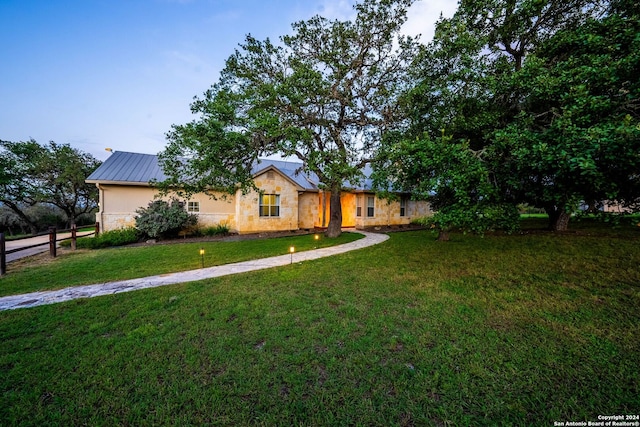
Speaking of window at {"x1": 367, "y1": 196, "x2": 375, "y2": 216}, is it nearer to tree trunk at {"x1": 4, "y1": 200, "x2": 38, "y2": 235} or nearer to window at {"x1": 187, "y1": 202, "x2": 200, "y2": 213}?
window at {"x1": 187, "y1": 202, "x2": 200, "y2": 213}

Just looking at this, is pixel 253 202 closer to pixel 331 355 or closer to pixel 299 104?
pixel 299 104

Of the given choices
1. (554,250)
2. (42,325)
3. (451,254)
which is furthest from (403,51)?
(42,325)

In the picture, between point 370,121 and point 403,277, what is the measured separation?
7.76 metres

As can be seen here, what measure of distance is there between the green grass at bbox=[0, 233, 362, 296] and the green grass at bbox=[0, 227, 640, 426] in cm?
206

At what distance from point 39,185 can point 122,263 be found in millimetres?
21379

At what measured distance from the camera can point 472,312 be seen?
4.10 m

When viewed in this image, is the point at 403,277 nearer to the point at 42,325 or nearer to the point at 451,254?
the point at 451,254

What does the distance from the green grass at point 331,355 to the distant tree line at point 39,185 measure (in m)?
22.8

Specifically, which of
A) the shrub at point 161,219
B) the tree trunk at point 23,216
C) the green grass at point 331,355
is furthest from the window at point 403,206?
the tree trunk at point 23,216

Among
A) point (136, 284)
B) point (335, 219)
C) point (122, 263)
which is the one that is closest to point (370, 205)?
point (335, 219)

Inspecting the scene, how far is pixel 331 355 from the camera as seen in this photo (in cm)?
296

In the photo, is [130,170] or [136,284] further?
[130,170]

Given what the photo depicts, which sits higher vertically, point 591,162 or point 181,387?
point 591,162

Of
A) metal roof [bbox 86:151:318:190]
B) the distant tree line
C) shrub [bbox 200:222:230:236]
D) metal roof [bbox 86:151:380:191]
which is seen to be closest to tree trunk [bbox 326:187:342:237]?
metal roof [bbox 86:151:380:191]
